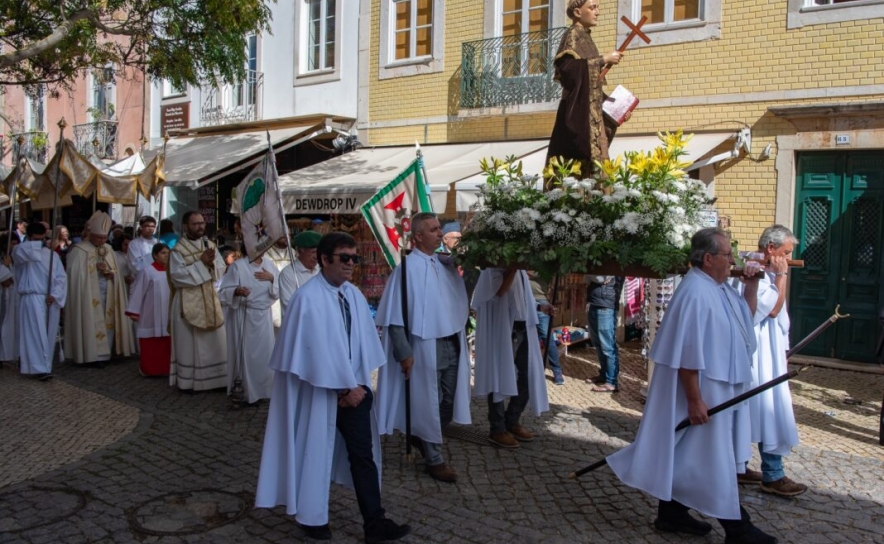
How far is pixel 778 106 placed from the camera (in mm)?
10367

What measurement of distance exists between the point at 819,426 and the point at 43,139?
873 inches

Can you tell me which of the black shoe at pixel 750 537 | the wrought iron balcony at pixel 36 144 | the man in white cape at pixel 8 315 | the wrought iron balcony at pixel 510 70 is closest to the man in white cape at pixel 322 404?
the black shoe at pixel 750 537

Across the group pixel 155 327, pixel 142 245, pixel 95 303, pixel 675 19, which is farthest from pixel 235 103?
pixel 675 19

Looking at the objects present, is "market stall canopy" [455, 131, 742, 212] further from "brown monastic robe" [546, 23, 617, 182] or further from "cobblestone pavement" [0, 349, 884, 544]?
"brown monastic robe" [546, 23, 617, 182]

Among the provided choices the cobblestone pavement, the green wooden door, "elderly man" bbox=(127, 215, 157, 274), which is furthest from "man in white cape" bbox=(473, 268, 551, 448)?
"elderly man" bbox=(127, 215, 157, 274)

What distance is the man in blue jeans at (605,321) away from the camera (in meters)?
8.50

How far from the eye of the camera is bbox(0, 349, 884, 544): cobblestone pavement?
4754mm

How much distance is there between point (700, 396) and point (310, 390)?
2.21 m

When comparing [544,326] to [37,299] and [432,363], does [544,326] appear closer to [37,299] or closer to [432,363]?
[432,363]

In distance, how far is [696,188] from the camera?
5.18 m

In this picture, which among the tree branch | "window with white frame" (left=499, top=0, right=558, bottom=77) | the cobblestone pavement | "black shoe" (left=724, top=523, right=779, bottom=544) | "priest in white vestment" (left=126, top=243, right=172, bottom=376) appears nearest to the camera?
"black shoe" (left=724, top=523, right=779, bottom=544)

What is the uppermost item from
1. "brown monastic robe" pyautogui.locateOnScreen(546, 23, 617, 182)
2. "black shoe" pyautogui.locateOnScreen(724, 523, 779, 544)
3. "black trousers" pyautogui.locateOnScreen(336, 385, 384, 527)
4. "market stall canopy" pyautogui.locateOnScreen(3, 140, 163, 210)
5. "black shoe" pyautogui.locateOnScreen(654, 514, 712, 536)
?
"brown monastic robe" pyautogui.locateOnScreen(546, 23, 617, 182)

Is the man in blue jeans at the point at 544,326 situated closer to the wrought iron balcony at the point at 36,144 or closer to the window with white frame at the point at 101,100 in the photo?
the window with white frame at the point at 101,100

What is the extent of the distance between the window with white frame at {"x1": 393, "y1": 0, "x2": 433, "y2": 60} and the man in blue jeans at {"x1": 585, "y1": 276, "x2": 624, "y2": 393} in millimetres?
7193
